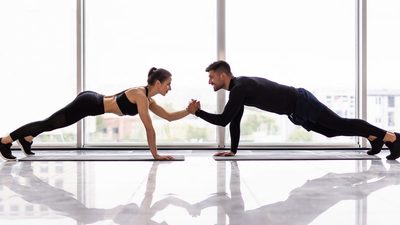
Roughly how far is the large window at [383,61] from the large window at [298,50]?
0.20 metres

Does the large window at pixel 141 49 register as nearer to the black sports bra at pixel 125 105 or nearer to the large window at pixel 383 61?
the black sports bra at pixel 125 105

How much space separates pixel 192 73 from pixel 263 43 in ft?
2.82

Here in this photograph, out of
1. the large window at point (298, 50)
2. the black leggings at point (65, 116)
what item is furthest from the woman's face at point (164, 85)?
the large window at point (298, 50)

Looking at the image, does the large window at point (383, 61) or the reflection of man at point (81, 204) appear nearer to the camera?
the reflection of man at point (81, 204)

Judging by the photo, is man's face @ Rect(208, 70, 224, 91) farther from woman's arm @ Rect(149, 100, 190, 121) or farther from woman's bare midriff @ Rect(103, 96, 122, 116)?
woman's bare midriff @ Rect(103, 96, 122, 116)

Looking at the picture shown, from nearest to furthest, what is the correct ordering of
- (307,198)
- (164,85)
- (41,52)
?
(307,198), (164,85), (41,52)

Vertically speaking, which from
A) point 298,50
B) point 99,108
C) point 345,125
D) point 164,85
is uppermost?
point 298,50

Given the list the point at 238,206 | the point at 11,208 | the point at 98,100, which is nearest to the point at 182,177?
the point at 238,206

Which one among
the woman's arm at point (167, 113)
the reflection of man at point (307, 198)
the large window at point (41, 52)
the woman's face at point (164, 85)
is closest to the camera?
the reflection of man at point (307, 198)

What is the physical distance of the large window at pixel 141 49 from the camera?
4.91 metres

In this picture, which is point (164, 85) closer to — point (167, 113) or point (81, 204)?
point (167, 113)

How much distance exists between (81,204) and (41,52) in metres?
3.49

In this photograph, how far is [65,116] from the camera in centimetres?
364

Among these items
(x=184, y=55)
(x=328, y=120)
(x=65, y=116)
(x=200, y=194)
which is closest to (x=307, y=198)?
(x=200, y=194)
